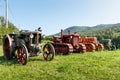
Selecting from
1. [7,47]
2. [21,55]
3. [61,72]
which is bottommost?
[61,72]

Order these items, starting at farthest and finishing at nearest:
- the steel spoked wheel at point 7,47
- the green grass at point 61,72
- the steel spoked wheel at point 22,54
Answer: the steel spoked wheel at point 7,47
the steel spoked wheel at point 22,54
the green grass at point 61,72

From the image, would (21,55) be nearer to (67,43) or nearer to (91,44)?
(67,43)

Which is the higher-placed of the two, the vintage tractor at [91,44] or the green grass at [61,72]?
the vintage tractor at [91,44]

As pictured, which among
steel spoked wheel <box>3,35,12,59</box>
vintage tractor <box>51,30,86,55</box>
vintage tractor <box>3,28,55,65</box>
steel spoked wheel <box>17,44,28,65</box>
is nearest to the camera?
steel spoked wheel <box>17,44,28,65</box>

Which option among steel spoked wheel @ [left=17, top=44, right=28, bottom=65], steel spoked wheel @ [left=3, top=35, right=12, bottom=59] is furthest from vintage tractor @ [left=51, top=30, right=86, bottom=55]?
steel spoked wheel @ [left=17, top=44, right=28, bottom=65]

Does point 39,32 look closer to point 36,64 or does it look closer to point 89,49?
point 36,64

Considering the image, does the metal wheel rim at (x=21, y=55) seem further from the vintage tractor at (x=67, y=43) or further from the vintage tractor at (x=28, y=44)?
the vintage tractor at (x=67, y=43)

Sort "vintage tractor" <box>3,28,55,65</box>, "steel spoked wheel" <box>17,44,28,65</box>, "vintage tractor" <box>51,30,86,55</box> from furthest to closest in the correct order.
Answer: "vintage tractor" <box>51,30,86,55</box> < "vintage tractor" <box>3,28,55,65</box> < "steel spoked wheel" <box>17,44,28,65</box>

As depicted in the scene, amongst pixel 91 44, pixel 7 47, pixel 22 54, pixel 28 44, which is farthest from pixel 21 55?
pixel 91 44

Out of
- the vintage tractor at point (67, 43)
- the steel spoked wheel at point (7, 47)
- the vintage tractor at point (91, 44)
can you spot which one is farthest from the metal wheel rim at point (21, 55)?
the vintage tractor at point (91, 44)

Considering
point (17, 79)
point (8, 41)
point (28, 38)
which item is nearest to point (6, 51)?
point (8, 41)

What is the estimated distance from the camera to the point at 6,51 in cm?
1627

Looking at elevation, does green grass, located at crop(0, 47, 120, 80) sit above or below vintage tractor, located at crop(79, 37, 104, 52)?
below

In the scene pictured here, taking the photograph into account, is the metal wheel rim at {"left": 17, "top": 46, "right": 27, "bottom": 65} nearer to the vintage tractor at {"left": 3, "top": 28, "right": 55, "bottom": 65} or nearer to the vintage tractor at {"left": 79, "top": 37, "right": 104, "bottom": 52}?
the vintage tractor at {"left": 3, "top": 28, "right": 55, "bottom": 65}
